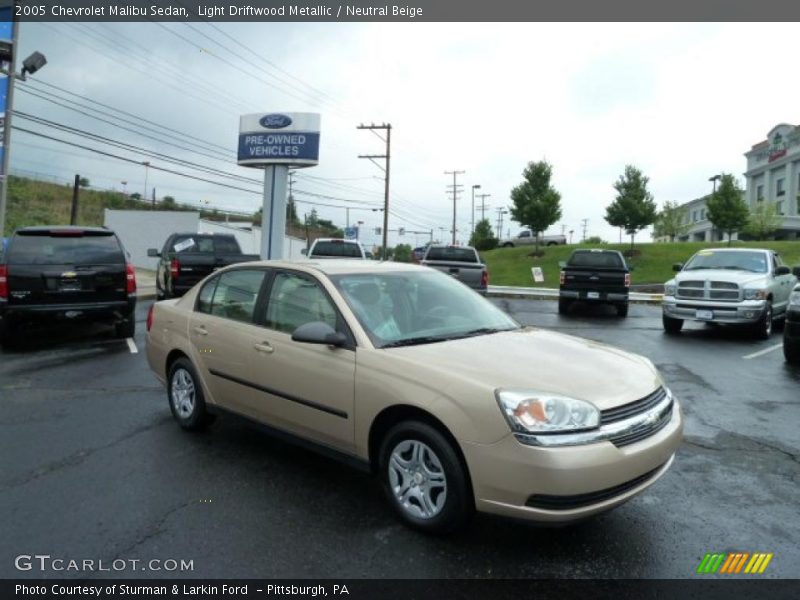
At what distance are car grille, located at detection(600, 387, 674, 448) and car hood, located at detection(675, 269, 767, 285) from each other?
9296 millimetres

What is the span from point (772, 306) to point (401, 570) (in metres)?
11.9

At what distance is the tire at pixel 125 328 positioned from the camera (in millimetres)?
9781

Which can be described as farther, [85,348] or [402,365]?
[85,348]

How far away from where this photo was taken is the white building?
2621 inches

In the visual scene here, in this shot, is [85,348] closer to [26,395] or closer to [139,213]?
[26,395]

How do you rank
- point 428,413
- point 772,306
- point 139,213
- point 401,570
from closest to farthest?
1. point 401,570
2. point 428,413
3. point 772,306
4. point 139,213

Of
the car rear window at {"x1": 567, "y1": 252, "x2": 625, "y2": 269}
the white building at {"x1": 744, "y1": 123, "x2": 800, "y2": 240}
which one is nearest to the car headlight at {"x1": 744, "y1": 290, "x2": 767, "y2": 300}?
the car rear window at {"x1": 567, "y1": 252, "x2": 625, "y2": 269}

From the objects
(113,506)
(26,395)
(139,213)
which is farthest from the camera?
(139,213)

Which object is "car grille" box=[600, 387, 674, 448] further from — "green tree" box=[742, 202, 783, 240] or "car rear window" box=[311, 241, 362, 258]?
"green tree" box=[742, 202, 783, 240]

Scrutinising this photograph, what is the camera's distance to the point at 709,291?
11.6m

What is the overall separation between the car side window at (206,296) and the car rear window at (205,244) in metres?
9.51

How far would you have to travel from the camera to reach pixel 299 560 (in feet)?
10.0

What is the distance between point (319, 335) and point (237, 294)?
1.48 m

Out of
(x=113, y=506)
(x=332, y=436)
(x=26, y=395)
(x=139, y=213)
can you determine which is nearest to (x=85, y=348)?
(x=26, y=395)
